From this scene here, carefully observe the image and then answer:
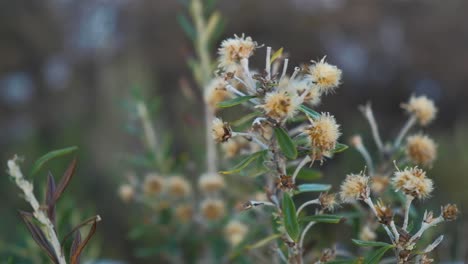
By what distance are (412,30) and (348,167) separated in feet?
10.1

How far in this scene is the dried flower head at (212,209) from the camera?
1.02 m

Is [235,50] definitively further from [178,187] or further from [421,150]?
[178,187]

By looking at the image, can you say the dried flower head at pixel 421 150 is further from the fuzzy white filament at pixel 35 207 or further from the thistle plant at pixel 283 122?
the fuzzy white filament at pixel 35 207

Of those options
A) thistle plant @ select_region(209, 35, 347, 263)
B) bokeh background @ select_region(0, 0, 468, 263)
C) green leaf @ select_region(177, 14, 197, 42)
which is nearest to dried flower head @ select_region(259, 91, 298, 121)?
thistle plant @ select_region(209, 35, 347, 263)

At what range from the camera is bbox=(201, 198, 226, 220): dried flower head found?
40.1 inches

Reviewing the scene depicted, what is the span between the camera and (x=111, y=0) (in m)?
4.82

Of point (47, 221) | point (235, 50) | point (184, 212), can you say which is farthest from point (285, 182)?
point (184, 212)

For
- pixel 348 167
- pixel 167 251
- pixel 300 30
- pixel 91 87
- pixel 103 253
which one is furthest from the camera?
pixel 91 87

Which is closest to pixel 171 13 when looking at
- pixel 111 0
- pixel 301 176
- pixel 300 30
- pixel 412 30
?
pixel 111 0

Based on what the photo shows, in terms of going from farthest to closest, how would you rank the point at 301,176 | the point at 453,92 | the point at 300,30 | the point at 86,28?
the point at 86,28 < the point at 300,30 < the point at 453,92 < the point at 301,176

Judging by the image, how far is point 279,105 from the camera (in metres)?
0.53

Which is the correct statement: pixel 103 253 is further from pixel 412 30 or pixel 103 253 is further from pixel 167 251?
pixel 412 30

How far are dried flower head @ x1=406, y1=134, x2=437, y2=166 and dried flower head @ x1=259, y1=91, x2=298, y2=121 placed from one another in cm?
26

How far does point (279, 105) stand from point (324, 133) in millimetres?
52
